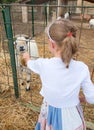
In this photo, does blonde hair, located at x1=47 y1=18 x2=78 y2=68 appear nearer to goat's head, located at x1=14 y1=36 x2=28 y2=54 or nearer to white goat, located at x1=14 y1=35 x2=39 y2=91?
white goat, located at x1=14 y1=35 x2=39 y2=91

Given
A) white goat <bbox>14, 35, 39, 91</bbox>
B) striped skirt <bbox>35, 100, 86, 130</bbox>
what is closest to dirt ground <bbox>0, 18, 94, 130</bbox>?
white goat <bbox>14, 35, 39, 91</bbox>

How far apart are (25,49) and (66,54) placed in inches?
63.0

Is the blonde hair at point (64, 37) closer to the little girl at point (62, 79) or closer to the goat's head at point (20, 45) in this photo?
the little girl at point (62, 79)

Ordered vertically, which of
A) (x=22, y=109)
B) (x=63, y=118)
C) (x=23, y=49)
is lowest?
(x=22, y=109)

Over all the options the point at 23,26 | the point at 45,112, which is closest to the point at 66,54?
the point at 45,112

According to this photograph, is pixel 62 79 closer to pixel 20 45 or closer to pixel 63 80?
pixel 63 80

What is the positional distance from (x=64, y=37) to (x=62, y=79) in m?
0.28

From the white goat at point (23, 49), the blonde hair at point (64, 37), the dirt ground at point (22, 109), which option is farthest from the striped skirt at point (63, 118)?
the white goat at point (23, 49)

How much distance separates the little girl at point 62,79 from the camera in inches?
51.1

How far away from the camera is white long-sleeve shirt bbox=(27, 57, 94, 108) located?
139 cm

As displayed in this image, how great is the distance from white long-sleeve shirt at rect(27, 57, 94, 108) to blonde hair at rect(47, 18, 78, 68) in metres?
0.09

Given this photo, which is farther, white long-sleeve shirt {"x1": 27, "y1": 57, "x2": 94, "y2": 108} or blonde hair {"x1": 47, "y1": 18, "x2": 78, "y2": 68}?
white long-sleeve shirt {"x1": 27, "y1": 57, "x2": 94, "y2": 108}

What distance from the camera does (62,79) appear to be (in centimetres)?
141

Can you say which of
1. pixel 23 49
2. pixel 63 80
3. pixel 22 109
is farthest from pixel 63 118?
pixel 23 49
